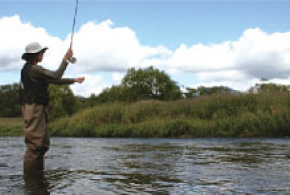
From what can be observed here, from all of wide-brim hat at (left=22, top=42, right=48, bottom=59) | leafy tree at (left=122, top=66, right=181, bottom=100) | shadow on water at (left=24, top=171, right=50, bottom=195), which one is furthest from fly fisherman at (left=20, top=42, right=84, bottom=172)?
leafy tree at (left=122, top=66, right=181, bottom=100)

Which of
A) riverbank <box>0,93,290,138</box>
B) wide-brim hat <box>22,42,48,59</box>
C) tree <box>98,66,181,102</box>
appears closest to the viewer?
→ wide-brim hat <box>22,42,48,59</box>

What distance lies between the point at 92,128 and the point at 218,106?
24.0ft

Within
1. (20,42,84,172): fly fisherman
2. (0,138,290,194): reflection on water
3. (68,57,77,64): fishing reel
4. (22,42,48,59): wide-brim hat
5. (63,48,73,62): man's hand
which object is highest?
(22,42,48,59): wide-brim hat

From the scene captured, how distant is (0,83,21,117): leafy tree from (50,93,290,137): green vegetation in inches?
2189

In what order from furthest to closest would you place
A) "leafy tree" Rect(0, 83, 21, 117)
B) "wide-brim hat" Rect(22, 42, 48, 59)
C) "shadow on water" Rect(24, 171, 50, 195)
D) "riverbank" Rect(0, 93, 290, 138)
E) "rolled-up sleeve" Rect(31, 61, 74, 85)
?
"leafy tree" Rect(0, 83, 21, 117)
"riverbank" Rect(0, 93, 290, 138)
"wide-brim hat" Rect(22, 42, 48, 59)
"rolled-up sleeve" Rect(31, 61, 74, 85)
"shadow on water" Rect(24, 171, 50, 195)

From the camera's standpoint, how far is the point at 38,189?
180 inches

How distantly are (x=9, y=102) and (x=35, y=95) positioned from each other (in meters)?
80.1

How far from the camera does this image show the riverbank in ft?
53.0

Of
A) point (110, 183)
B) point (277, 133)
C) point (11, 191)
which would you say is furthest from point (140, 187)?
point (277, 133)

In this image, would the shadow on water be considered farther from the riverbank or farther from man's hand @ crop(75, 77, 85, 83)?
the riverbank

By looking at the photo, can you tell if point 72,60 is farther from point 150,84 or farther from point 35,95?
point 150,84

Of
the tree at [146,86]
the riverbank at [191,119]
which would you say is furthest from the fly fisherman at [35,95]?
the tree at [146,86]

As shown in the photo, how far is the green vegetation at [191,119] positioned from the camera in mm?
16172

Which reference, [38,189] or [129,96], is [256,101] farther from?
[129,96]
